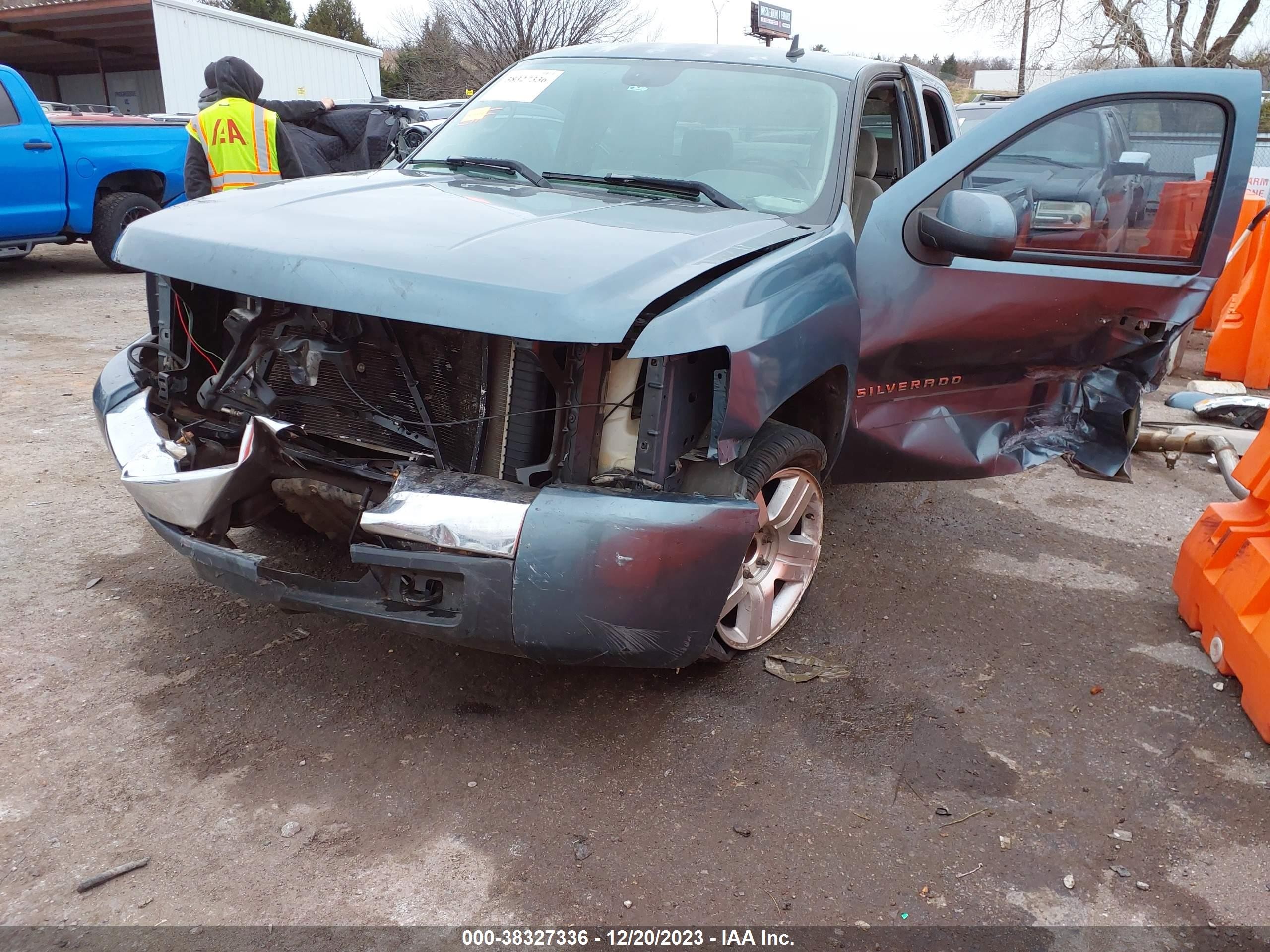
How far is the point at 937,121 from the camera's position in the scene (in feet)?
15.2

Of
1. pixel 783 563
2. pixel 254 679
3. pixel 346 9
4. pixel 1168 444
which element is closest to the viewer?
pixel 254 679

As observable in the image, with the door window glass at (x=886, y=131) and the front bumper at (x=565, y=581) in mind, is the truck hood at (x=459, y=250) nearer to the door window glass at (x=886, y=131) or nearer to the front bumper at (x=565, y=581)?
the front bumper at (x=565, y=581)

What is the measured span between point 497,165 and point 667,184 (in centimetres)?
72

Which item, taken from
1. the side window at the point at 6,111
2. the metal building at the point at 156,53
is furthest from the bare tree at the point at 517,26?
the side window at the point at 6,111

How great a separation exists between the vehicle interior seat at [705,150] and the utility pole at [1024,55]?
2000 cm

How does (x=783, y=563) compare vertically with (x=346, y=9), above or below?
below

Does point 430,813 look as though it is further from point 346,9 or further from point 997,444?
point 346,9

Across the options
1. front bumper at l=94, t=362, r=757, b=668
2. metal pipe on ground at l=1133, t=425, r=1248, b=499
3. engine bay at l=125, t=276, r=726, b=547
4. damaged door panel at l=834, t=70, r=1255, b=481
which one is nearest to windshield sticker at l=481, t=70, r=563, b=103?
damaged door panel at l=834, t=70, r=1255, b=481

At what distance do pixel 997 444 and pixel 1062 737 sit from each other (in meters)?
1.41

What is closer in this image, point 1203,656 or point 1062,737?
point 1062,737

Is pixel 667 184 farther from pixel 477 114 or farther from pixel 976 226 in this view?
pixel 477 114

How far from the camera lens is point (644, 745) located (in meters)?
2.82

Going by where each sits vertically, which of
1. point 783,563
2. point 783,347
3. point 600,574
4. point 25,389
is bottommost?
point 25,389

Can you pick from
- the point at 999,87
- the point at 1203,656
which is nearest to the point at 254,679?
the point at 1203,656
